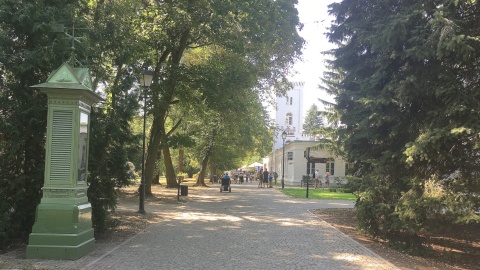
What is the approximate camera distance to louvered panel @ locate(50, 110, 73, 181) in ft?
24.6

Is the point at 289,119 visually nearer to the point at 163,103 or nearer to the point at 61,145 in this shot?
the point at 163,103

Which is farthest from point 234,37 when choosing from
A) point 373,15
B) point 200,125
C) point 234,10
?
point 200,125

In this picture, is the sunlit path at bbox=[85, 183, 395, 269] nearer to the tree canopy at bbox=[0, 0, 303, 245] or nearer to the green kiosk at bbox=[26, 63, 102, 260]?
the green kiosk at bbox=[26, 63, 102, 260]

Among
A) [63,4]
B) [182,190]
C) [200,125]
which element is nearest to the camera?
[63,4]

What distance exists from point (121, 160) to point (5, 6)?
3.94 meters

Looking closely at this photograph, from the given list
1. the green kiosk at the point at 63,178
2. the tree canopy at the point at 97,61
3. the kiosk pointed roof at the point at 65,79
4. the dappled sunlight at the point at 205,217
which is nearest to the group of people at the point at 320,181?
the tree canopy at the point at 97,61

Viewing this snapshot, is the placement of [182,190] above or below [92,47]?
below

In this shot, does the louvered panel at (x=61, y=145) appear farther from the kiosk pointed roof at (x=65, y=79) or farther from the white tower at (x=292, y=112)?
the white tower at (x=292, y=112)

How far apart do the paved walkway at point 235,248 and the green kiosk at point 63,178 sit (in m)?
0.47

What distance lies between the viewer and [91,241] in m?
8.04

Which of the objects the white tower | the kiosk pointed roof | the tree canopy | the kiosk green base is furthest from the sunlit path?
the white tower

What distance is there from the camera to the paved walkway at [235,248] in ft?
23.8

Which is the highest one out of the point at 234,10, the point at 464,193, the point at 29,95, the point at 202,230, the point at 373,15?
the point at 234,10

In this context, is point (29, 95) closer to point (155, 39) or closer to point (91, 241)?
point (91, 241)
